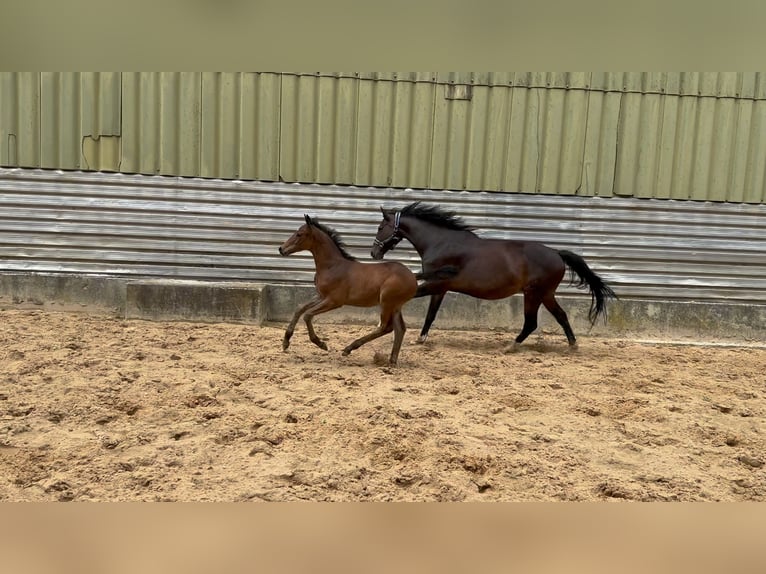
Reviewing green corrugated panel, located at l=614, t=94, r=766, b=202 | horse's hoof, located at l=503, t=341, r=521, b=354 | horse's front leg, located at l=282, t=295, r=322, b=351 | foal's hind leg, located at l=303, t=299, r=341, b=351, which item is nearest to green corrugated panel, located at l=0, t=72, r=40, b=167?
horse's front leg, located at l=282, t=295, r=322, b=351

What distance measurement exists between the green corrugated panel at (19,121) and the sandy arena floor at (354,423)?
260cm

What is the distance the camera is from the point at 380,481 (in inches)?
130

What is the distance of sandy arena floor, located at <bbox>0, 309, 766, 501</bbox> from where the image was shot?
326 centimetres

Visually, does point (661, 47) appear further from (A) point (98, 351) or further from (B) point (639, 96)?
(B) point (639, 96)

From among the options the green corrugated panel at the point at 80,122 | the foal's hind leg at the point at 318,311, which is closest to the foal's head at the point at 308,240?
the foal's hind leg at the point at 318,311

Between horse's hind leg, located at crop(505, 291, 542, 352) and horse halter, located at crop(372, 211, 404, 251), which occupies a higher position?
horse halter, located at crop(372, 211, 404, 251)

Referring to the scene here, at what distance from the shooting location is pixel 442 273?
7.18 meters

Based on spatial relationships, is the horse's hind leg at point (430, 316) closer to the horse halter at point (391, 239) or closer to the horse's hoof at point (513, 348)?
the horse halter at point (391, 239)

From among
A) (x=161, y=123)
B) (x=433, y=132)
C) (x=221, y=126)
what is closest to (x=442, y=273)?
(x=433, y=132)

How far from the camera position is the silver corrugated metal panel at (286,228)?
8305 mm

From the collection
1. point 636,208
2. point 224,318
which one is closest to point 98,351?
point 224,318

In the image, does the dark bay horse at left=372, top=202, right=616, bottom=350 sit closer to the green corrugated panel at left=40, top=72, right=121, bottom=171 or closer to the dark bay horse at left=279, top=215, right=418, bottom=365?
the dark bay horse at left=279, top=215, right=418, bottom=365

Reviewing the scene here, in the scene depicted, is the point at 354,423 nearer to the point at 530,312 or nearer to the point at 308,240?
the point at 308,240

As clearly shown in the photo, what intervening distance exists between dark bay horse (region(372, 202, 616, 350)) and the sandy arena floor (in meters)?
0.70
